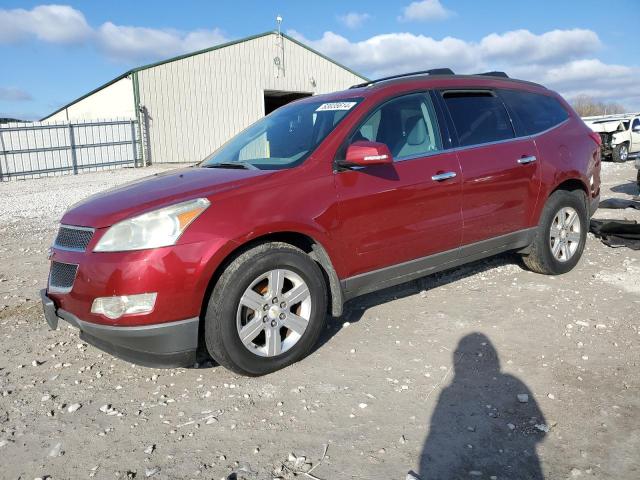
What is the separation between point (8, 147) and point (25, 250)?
15.2m

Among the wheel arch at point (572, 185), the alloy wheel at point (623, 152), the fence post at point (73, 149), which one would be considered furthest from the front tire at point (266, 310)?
the fence post at point (73, 149)

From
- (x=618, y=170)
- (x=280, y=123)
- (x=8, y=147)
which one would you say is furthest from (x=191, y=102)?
(x=280, y=123)

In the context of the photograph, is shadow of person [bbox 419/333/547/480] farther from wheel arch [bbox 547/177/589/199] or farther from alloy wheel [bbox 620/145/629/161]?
alloy wheel [bbox 620/145/629/161]

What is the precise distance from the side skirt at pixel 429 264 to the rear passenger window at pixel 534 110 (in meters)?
1.00

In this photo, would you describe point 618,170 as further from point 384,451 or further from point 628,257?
point 384,451

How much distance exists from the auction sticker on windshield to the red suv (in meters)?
0.02

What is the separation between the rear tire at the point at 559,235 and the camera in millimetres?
4812

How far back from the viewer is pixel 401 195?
368 centimetres

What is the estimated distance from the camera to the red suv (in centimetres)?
290

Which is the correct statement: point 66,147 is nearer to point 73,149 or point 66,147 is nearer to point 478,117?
point 73,149

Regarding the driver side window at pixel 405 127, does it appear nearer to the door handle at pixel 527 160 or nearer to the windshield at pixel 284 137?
the windshield at pixel 284 137

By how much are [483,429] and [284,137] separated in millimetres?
2532

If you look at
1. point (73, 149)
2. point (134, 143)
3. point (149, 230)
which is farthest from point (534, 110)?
point (73, 149)

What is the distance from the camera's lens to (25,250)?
677cm
